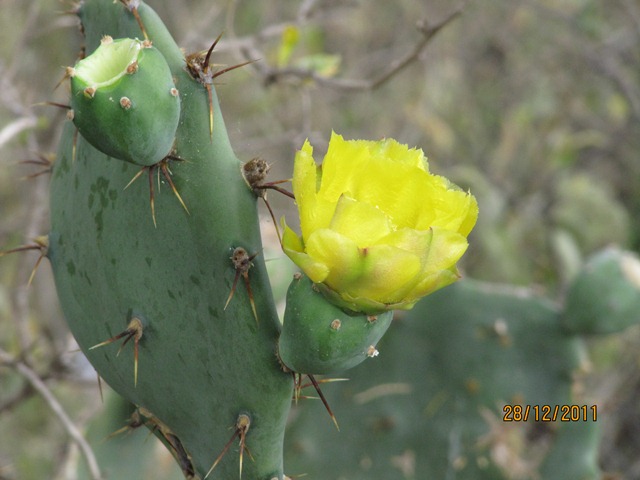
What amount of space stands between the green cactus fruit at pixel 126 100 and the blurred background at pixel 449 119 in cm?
103

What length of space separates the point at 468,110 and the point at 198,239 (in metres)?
3.66

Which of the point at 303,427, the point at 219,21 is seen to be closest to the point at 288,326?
the point at 303,427

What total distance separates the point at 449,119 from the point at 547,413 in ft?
9.04

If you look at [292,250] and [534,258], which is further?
[534,258]

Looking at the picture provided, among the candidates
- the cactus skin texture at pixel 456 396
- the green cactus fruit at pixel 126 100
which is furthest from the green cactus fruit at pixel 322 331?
the cactus skin texture at pixel 456 396

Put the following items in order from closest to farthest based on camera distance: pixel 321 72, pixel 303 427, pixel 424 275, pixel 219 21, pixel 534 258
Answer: pixel 424 275 < pixel 303 427 < pixel 321 72 < pixel 534 258 < pixel 219 21

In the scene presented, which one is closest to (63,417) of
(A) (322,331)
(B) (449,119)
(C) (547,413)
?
(A) (322,331)

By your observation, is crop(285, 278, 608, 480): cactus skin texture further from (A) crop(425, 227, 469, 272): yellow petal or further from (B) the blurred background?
(A) crop(425, 227, 469, 272): yellow petal

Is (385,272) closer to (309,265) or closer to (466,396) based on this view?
(309,265)

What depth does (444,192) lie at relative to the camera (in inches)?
24.2

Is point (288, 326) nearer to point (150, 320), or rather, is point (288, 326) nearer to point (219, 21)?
point (150, 320)

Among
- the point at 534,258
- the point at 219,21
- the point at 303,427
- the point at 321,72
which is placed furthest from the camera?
the point at 219,21

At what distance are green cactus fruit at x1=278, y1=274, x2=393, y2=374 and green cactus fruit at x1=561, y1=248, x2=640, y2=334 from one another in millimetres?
903

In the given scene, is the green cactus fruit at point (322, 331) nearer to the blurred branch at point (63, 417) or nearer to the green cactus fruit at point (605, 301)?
the blurred branch at point (63, 417)
